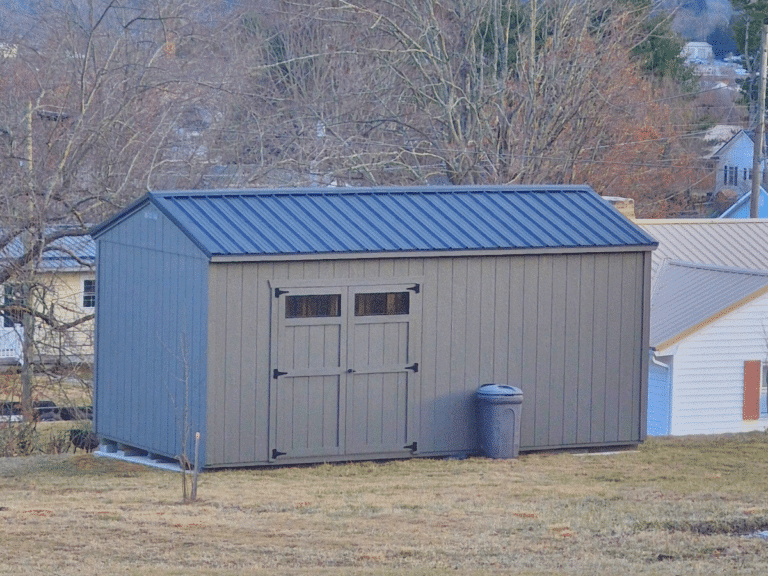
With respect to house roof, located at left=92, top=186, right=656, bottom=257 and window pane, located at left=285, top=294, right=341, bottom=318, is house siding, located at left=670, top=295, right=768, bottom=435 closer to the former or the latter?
house roof, located at left=92, top=186, right=656, bottom=257

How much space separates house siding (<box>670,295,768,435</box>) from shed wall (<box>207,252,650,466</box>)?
30.1ft

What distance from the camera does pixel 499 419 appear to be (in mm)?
11852

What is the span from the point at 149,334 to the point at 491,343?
3308mm

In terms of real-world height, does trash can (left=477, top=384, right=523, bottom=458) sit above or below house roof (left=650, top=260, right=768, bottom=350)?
below

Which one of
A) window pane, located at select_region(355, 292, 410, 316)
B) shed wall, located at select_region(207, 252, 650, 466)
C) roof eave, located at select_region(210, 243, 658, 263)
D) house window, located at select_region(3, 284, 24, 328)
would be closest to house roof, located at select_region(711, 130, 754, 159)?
house window, located at select_region(3, 284, 24, 328)

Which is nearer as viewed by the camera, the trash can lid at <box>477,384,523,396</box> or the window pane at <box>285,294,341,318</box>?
the window pane at <box>285,294,341,318</box>

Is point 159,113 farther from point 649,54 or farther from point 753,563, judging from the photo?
point 649,54

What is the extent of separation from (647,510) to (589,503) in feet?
1.69

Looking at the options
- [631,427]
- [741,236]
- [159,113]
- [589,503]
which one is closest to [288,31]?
[159,113]

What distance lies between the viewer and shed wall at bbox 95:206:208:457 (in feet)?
36.7

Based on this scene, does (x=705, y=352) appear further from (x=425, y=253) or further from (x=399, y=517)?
(x=399, y=517)

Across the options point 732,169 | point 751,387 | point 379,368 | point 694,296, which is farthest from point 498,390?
point 732,169

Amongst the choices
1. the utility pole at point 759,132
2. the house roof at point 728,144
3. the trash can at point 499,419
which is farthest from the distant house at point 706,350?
the house roof at point 728,144

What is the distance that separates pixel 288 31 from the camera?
34719 millimetres
